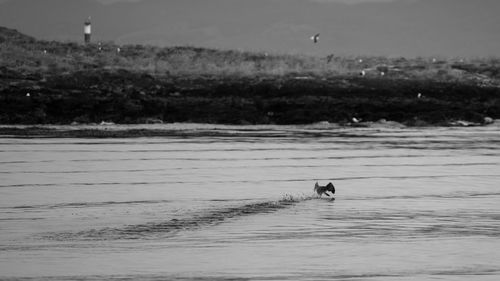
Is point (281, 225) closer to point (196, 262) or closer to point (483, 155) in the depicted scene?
point (196, 262)

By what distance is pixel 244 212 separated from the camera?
54.0ft

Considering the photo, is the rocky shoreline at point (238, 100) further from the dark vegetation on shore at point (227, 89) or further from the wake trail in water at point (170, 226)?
the wake trail in water at point (170, 226)

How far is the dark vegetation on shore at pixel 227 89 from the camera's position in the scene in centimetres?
3959

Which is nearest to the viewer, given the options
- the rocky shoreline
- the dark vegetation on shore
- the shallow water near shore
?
the shallow water near shore

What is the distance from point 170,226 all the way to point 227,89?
3010cm

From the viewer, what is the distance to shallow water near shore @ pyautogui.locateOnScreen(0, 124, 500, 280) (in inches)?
496

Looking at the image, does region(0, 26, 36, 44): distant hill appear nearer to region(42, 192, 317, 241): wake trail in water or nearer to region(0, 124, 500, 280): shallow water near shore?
region(0, 124, 500, 280): shallow water near shore

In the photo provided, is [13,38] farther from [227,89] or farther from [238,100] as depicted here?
[238,100]

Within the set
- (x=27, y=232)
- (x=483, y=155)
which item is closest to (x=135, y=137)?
(x=483, y=155)

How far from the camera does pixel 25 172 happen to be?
21.2 metres

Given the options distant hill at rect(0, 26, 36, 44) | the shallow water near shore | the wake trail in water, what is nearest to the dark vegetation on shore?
distant hill at rect(0, 26, 36, 44)

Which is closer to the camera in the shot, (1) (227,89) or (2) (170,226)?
(2) (170,226)

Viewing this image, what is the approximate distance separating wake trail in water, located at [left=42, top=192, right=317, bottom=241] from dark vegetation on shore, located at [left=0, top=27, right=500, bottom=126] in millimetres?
20848

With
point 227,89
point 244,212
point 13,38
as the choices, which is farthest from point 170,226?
point 13,38
